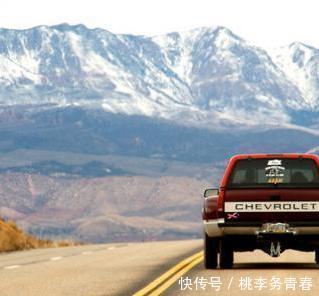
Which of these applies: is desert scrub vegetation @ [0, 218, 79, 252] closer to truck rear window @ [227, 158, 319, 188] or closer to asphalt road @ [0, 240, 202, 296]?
asphalt road @ [0, 240, 202, 296]

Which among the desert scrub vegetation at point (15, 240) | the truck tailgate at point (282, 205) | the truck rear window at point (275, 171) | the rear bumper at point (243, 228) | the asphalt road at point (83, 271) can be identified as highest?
the truck rear window at point (275, 171)

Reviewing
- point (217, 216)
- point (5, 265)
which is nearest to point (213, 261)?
point (217, 216)

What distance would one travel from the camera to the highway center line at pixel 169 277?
59.8 ft

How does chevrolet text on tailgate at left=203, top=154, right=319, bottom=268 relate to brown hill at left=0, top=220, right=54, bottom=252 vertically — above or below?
above

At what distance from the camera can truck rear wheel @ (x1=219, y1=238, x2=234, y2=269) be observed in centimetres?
2231

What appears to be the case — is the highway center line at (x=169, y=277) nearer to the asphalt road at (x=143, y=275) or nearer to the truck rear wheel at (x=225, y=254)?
the asphalt road at (x=143, y=275)

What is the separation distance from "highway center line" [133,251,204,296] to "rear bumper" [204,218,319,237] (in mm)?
1000

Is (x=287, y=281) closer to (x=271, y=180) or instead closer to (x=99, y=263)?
(x=271, y=180)

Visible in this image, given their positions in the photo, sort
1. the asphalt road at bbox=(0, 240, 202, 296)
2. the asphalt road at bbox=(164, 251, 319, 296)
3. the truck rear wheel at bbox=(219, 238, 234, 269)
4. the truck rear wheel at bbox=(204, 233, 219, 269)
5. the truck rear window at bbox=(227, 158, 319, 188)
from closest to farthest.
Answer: the asphalt road at bbox=(164, 251, 319, 296) < the asphalt road at bbox=(0, 240, 202, 296) < the truck rear window at bbox=(227, 158, 319, 188) < the truck rear wheel at bbox=(219, 238, 234, 269) < the truck rear wheel at bbox=(204, 233, 219, 269)

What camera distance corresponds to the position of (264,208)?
70.0 feet

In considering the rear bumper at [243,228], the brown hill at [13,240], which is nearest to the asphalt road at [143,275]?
the rear bumper at [243,228]

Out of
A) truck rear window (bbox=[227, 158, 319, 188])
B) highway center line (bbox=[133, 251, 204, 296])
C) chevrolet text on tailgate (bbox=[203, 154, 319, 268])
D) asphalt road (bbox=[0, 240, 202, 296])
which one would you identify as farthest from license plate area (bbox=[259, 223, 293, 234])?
asphalt road (bbox=[0, 240, 202, 296])

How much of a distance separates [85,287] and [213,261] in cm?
394

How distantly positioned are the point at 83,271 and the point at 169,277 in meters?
2.86
